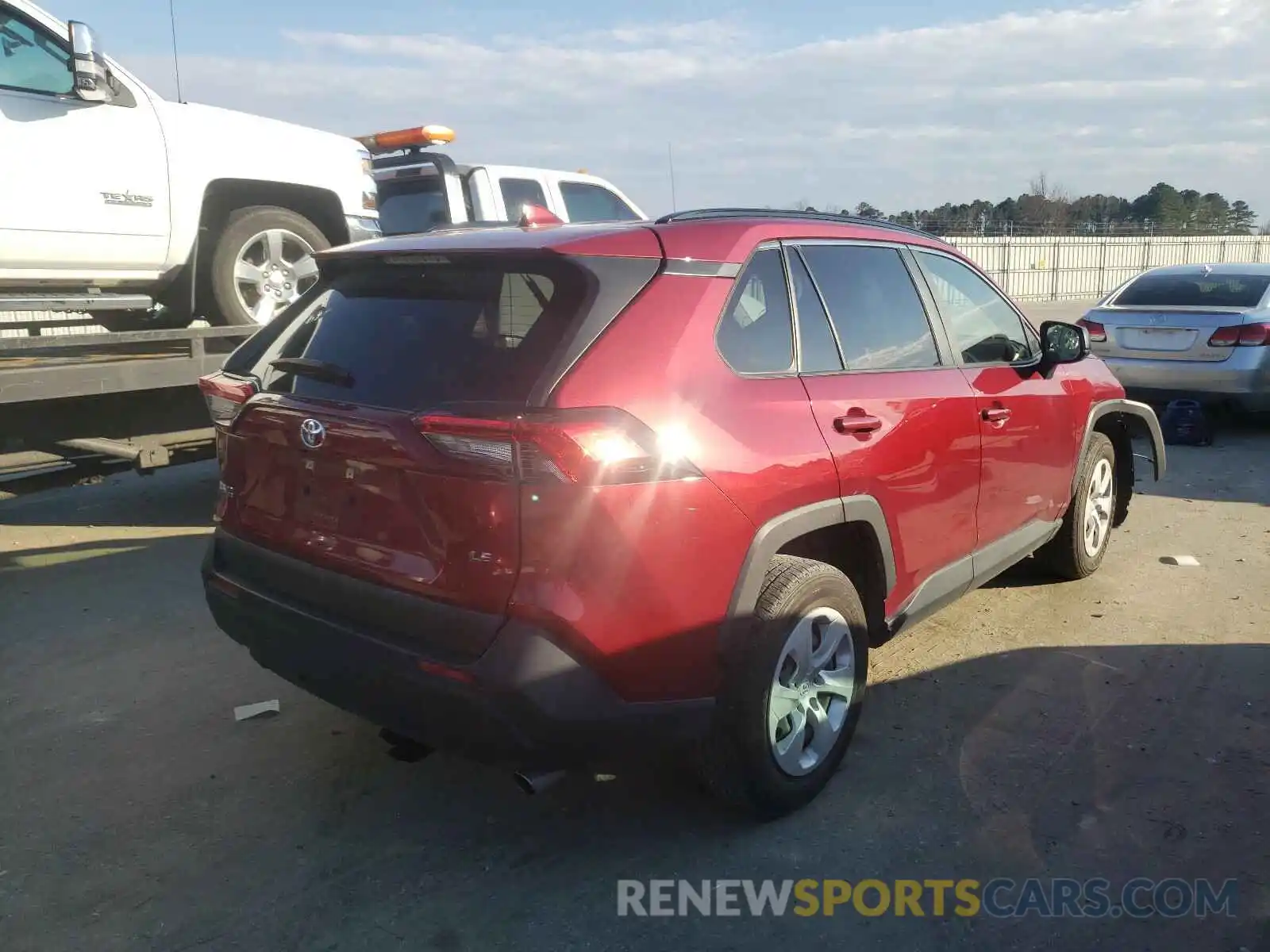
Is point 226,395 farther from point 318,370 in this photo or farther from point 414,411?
point 414,411

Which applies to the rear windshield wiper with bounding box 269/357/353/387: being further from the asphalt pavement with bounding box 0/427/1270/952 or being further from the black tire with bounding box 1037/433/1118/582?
the black tire with bounding box 1037/433/1118/582

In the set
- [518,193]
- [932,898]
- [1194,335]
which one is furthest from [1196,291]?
[932,898]

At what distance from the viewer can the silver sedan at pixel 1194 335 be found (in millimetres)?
8555

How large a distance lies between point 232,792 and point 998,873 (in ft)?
8.00

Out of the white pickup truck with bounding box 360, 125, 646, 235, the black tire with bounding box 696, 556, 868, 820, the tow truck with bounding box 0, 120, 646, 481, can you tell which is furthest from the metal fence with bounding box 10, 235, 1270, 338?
the black tire with bounding box 696, 556, 868, 820

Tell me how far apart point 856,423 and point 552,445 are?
1.22m

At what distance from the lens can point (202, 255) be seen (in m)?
6.23

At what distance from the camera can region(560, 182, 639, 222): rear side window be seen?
969 centimetres

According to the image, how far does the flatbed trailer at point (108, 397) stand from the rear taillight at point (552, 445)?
365cm

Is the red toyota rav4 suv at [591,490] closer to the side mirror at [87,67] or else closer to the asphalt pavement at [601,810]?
the asphalt pavement at [601,810]

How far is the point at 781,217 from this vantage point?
134 inches

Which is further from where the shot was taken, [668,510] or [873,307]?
[873,307]

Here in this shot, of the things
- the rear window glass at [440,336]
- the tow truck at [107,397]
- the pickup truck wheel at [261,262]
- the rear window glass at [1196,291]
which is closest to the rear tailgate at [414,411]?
the rear window glass at [440,336]

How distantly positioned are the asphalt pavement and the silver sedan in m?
4.55
